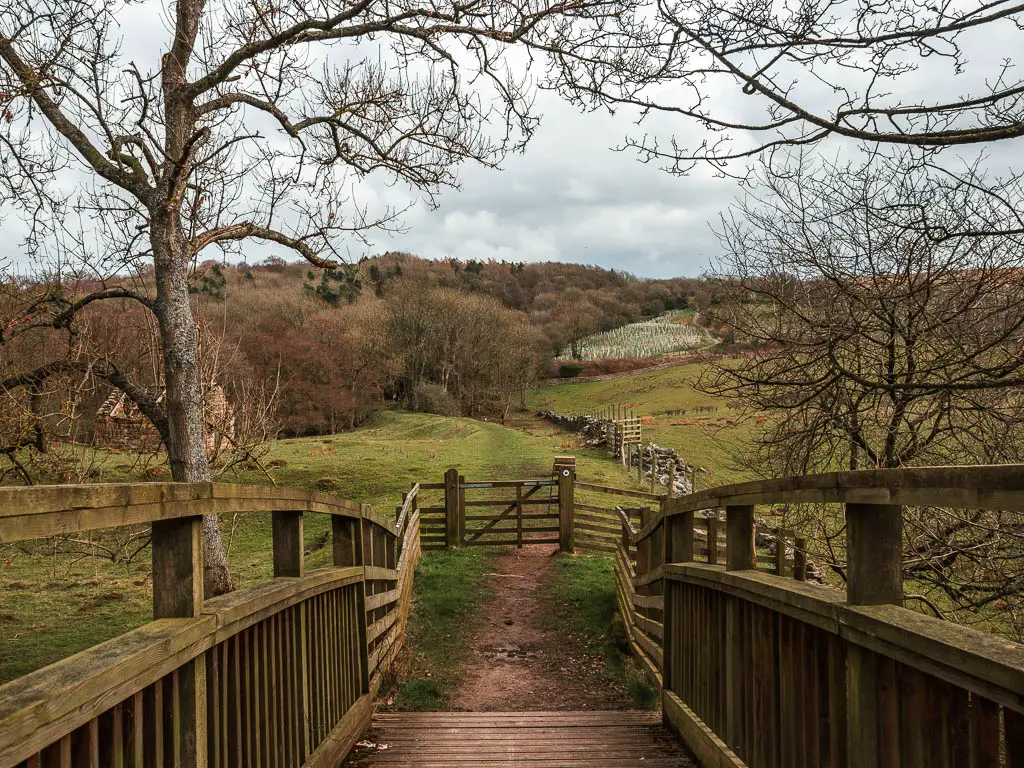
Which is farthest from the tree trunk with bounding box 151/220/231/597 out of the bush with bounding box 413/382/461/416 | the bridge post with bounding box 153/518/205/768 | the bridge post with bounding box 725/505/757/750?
the bush with bounding box 413/382/461/416

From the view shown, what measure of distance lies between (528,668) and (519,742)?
3.17 meters

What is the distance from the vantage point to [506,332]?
63875 mm

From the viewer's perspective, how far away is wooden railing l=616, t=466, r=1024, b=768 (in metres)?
1.70

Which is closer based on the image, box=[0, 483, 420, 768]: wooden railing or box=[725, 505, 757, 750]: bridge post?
box=[0, 483, 420, 768]: wooden railing

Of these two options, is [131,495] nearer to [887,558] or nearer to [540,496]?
[887,558]

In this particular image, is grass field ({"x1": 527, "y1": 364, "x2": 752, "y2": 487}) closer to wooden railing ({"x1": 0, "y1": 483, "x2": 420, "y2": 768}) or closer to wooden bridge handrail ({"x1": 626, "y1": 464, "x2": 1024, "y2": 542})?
wooden railing ({"x1": 0, "y1": 483, "x2": 420, "y2": 768})

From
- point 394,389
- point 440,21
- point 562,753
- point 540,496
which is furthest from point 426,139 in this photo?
point 394,389

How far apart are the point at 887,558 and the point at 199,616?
2.03 meters

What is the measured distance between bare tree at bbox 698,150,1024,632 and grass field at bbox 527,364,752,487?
47.9 ft

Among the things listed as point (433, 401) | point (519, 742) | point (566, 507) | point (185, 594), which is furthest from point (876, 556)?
point (433, 401)

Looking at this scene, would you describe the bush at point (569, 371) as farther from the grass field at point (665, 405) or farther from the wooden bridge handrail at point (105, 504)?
the wooden bridge handrail at point (105, 504)

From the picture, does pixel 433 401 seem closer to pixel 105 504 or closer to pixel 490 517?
pixel 490 517

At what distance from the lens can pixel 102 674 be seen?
173cm

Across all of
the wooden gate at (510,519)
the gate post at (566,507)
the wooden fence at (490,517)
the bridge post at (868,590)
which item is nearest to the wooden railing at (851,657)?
the bridge post at (868,590)
